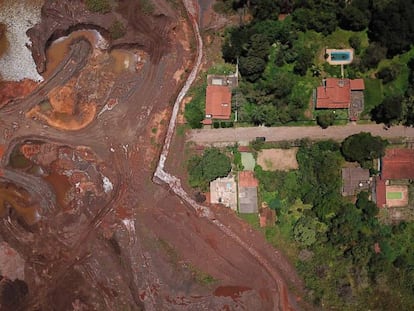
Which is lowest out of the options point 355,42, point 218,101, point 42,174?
point 42,174

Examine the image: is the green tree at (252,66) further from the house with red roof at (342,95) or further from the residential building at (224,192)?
the residential building at (224,192)

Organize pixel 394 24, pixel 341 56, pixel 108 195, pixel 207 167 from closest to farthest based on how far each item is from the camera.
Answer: pixel 394 24, pixel 207 167, pixel 341 56, pixel 108 195

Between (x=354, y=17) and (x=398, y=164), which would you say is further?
(x=398, y=164)

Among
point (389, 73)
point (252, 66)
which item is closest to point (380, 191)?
point (389, 73)

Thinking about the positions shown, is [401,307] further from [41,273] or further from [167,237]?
[41,273]

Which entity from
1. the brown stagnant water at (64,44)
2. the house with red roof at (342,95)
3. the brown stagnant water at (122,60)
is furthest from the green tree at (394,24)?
the brown stagnant water at (64,44)

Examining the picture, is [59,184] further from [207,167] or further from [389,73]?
[389,73]
